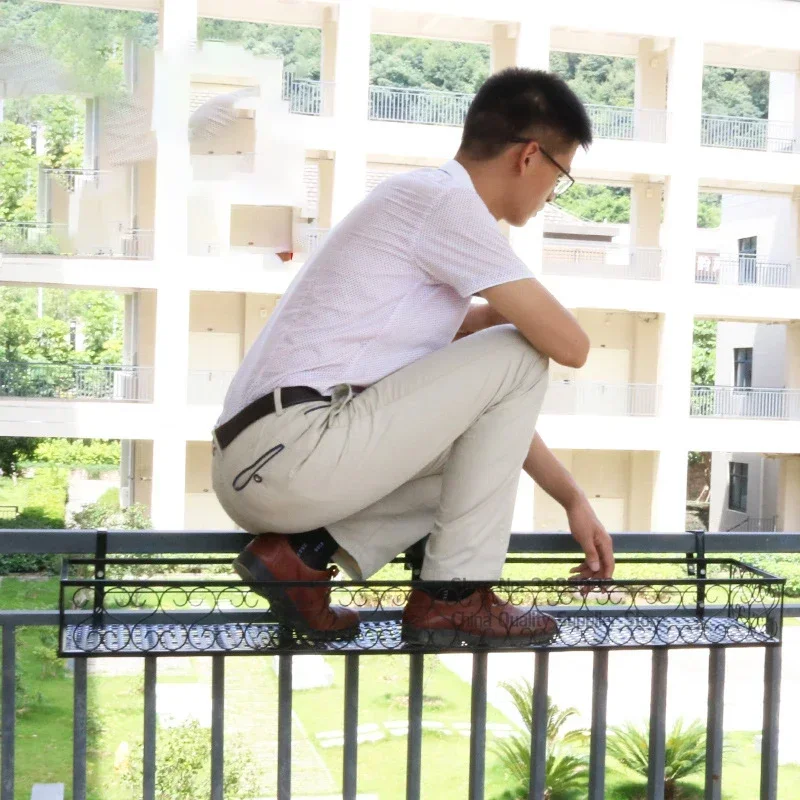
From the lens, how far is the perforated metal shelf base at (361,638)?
38.3 inches

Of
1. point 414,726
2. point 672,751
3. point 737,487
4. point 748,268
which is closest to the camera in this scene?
point 414,726

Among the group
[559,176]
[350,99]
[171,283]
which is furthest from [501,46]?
[559,176]

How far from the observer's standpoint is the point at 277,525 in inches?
39.8

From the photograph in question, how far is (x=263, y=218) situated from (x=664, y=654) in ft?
25.5

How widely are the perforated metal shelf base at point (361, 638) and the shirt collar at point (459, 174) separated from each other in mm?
372

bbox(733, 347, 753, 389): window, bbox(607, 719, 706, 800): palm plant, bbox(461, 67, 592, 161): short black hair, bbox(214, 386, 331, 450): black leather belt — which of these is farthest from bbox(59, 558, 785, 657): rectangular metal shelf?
bbox(733, 347, 753, 389): window

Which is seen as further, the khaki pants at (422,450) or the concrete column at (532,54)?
the concrete column at (532,54)

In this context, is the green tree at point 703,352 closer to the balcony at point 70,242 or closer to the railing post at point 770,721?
the balcony at point 70,242

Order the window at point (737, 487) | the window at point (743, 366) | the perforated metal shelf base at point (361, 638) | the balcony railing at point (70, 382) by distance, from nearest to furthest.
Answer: the perforated metal shelf base at point (361, 638)
the balcony railing at point (70, 382)
the window at point (743, 366)
the window at point (737, 487)

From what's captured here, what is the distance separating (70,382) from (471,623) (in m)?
7.50

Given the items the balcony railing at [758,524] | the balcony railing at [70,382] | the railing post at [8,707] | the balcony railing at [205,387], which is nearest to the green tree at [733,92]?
the balcony railing at [758,524]

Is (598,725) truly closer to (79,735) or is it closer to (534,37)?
(79,735)

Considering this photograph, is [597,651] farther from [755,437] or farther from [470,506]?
[755,437]

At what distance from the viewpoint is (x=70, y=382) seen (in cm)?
Answer: 816
